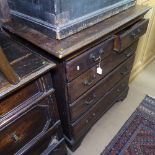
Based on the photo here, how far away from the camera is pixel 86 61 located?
98 centimetres

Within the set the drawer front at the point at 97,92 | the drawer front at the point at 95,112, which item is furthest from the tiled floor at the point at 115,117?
the drawer front at the point at 97,92

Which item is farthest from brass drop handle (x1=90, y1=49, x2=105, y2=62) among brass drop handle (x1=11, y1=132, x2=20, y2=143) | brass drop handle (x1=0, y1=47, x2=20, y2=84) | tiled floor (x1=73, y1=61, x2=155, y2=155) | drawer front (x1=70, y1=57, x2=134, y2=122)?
tiled floor (x1=73, y1=61, x2=155, y2=155)

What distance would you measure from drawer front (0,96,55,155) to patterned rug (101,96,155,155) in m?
0.67

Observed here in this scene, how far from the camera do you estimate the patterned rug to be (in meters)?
1.41

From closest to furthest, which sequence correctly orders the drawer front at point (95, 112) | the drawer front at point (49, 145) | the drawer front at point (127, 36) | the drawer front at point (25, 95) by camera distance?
the drawer front at point (25, 95)
the drawer front at point (49, 145)
the drawer front at point (127, 36)
the drawer front at point (95, 112)

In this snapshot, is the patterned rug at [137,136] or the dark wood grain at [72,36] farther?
the patterned rug at [137,136]

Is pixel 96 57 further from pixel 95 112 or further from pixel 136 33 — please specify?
A: pixel 95 112

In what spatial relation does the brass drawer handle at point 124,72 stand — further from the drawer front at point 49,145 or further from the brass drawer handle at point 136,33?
the drawer front at point 49,145

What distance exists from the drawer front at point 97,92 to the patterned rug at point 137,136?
1.48ft

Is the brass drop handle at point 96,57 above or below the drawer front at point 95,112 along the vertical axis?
above

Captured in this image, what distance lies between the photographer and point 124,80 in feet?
5.26

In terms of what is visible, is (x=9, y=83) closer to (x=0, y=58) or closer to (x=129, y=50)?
(x=0, y=58)

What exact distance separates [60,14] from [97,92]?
0.64 metres

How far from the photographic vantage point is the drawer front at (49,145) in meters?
0.99
